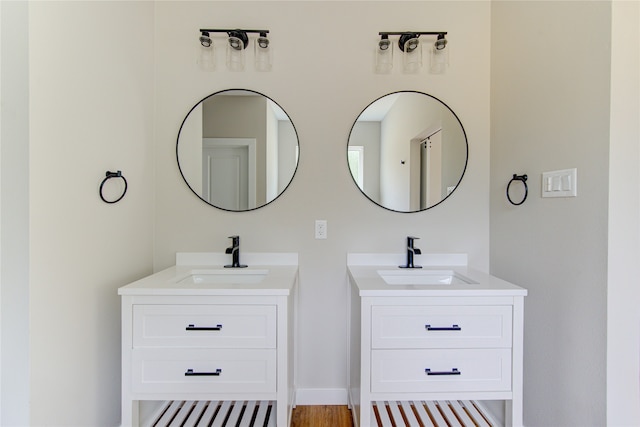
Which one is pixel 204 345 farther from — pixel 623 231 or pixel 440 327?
pixel 623 231

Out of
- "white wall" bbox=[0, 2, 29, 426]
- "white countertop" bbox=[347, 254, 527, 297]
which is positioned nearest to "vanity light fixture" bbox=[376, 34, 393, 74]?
"white countertop" bbox=[347, 254, 527, 297]

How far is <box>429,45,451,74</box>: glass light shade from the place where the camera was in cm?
183

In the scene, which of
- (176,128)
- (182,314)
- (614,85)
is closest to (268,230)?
(182,314)

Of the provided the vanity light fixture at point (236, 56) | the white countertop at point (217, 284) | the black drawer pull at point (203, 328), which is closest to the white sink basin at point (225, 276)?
the white countertop at point (217, 284)

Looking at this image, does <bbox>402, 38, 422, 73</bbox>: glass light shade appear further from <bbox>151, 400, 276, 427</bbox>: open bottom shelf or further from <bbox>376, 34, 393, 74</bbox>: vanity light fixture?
<bbox>151, 400, 276, 427</bbox>: open bottom shelf

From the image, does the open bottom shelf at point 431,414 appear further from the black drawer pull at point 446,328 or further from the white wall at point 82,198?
the white wall at point 82,198

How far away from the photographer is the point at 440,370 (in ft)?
4.27

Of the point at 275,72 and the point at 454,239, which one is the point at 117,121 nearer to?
the point at 275,72

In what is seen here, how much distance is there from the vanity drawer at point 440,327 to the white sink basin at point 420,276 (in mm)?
395

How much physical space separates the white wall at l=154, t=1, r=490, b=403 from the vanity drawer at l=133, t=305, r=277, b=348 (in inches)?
22.3

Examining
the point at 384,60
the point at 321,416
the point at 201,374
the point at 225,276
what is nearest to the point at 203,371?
the point at 201,374

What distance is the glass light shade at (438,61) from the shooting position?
1.83 meters

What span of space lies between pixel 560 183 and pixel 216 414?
2043mm

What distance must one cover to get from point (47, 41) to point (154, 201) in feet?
2.96
